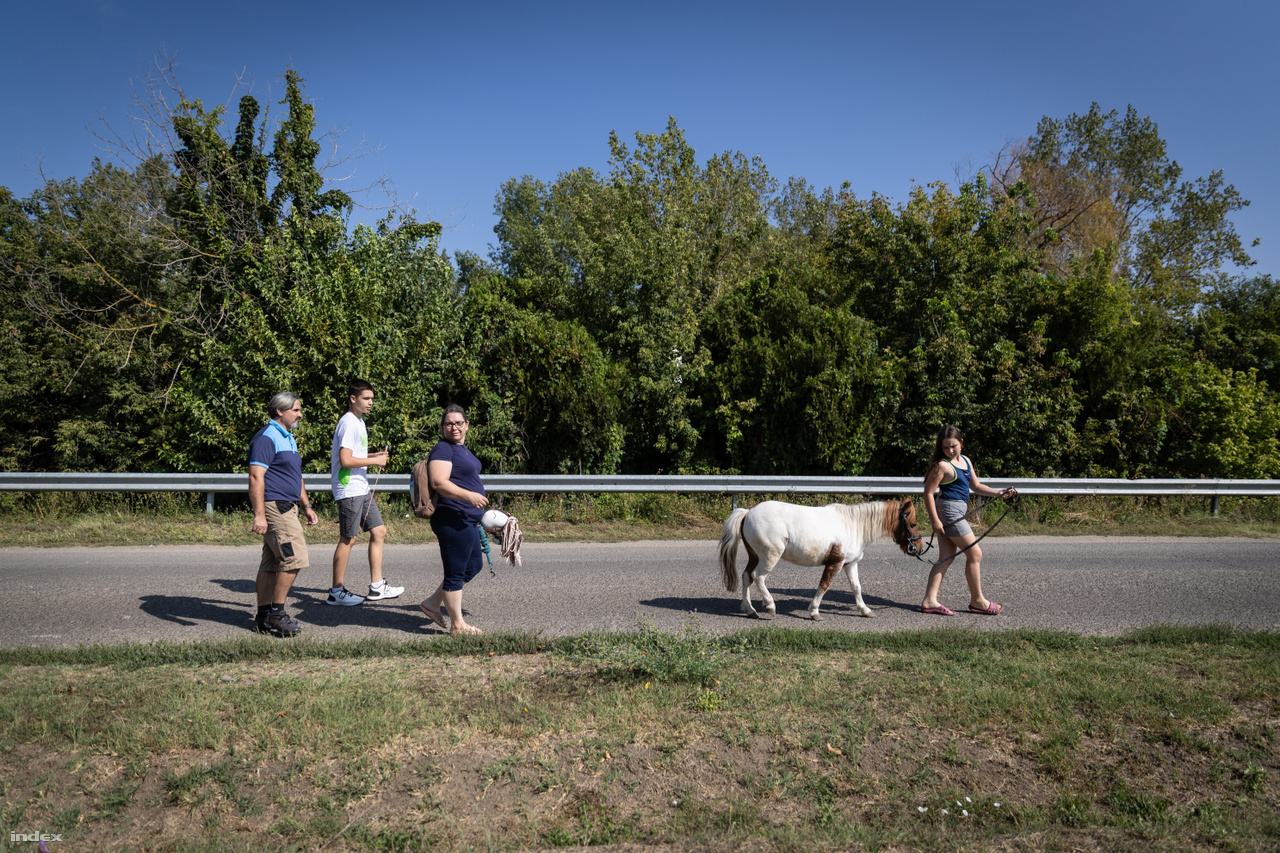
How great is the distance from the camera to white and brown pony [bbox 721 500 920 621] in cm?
677

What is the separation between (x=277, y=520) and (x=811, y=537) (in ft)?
14.5

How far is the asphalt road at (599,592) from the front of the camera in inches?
255

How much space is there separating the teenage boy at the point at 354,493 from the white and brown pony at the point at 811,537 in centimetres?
327

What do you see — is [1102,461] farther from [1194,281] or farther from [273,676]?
[1194,281]

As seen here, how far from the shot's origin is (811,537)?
266 inches

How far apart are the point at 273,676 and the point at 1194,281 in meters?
36.3

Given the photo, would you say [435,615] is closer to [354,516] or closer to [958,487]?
[354,516]

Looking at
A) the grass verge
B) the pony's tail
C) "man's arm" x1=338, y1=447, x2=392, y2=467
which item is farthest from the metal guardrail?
the grass verge

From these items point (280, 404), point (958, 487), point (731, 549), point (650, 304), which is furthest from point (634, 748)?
point (650, 304)

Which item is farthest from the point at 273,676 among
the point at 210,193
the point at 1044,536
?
the point at 210,193

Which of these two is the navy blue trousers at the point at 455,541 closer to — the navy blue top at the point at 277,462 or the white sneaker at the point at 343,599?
the navy blue top at the point at 277,462

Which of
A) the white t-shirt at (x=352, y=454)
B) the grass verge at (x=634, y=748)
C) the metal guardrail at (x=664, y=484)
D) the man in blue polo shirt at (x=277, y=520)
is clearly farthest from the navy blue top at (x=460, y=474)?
the metal guardrail at (x=664, y=484)

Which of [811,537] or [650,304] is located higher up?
[650,304]

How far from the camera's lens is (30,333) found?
56.1ft
